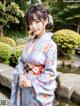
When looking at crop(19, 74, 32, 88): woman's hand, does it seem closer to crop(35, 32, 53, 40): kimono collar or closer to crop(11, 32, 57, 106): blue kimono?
crop(11, 32, 57, 106): blue kimono

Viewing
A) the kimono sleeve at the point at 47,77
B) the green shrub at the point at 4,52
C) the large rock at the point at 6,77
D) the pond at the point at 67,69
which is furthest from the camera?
the pond at the point at 67,69

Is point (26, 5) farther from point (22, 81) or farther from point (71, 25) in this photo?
point (22, 81)

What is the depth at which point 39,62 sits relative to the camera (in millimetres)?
2361

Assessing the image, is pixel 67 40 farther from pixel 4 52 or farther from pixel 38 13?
pixel 38 13

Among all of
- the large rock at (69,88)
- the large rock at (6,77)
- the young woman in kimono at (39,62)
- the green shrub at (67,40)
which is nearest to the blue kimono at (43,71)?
the young woman in kimono at (39,62)

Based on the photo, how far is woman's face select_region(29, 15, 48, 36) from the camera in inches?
94.7

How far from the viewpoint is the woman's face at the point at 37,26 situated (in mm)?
2406

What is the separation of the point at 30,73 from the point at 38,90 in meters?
0.19

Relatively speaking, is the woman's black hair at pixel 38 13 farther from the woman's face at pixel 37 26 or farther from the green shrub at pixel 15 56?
the green shrub at pixel 15 56

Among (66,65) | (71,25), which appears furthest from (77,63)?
(71,25)

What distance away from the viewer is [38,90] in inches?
92.6

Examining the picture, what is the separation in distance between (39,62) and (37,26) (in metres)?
0.32

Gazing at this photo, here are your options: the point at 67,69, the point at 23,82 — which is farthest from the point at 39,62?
the point at 67,69

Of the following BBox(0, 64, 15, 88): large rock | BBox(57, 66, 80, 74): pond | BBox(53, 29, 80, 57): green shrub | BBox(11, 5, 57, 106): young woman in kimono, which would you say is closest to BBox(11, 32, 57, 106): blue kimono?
BBox(11, 5, 57, 106): young woman in kimono
